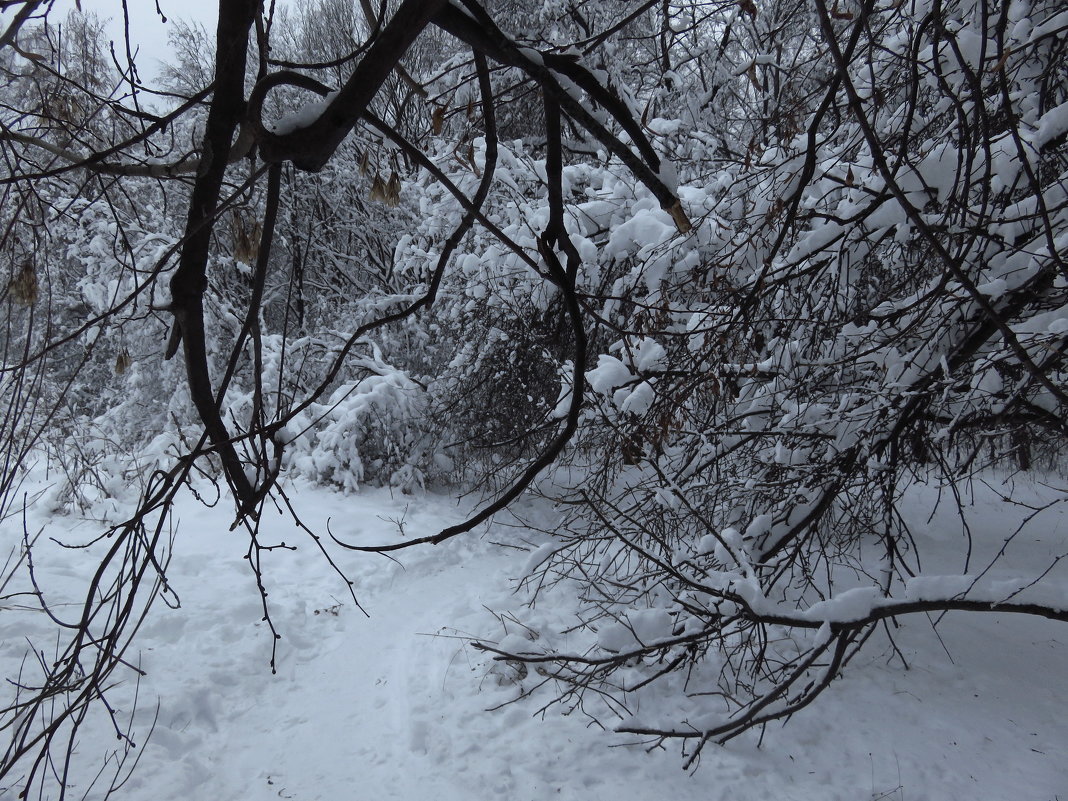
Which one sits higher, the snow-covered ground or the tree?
the tree

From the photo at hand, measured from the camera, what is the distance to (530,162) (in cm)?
562

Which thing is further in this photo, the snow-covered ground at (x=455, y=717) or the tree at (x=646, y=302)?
the snow-covered ground at (x=455, y=717)

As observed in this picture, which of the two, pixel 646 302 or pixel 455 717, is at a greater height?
Answer: pixel 646 302

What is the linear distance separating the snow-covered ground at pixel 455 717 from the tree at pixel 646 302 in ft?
1.12

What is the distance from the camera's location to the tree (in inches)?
44.4

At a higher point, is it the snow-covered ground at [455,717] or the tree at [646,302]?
the tree at [646,302]

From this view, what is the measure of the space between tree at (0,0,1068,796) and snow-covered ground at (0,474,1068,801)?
1.12 feet

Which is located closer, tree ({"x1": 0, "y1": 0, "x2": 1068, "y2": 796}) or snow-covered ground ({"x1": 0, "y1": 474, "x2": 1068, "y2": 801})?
tree ({"x1": 0, "y1": 0, "x2": 1068, "y2": 796})

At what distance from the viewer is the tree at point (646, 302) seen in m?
1.13

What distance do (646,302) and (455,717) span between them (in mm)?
2910

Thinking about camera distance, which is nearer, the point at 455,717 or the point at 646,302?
the point at 455,717

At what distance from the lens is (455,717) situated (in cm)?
405

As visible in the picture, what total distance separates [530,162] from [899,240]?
11.4 ft

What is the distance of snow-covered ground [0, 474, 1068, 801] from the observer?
342cm
